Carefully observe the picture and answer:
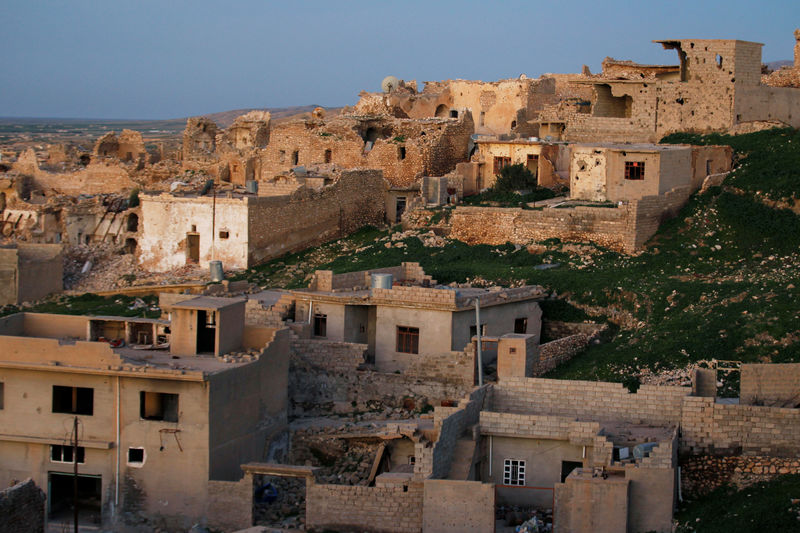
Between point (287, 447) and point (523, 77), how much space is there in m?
22.0

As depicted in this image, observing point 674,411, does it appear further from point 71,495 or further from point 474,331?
point 71,495

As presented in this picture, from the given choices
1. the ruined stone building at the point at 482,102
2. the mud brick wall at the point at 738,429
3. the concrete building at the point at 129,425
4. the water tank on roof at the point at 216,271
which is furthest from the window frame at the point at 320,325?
the ruined stone building at the point at 482,102

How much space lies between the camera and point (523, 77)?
44750mm

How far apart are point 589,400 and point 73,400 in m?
8.18

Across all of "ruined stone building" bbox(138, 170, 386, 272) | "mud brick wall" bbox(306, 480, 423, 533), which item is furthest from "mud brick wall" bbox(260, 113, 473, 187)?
"mud brick wall" bbox(306, 480, 423, 533)

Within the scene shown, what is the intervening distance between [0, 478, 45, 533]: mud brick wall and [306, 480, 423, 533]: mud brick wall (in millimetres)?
3872

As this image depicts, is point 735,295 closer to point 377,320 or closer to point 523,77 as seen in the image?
point 377,320

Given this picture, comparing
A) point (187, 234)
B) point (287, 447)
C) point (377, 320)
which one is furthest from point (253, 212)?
point (287, 447)

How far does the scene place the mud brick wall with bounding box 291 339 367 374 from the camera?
27062mm

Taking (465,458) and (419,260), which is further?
(419,260)

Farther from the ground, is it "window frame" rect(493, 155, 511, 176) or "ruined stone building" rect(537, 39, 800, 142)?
"ruined stone building" rect(537, 39, 800, 142)

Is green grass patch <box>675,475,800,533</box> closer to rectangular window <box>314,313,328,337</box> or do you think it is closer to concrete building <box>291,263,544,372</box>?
concrete building <box>291,263,544,372</box>

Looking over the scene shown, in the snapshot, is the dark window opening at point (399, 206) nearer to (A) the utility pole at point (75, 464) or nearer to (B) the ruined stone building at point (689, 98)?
(B) the ruined stone building at point (689, 98)

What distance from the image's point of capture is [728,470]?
2166 cm
